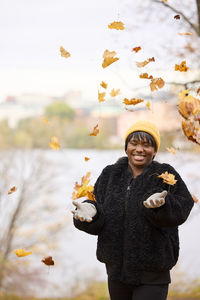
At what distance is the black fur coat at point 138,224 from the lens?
6.20 feet

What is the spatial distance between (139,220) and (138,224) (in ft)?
0.06

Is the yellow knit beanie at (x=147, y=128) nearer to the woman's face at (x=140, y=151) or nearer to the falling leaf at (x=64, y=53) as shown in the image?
the woman's face at (x=140, y=151)

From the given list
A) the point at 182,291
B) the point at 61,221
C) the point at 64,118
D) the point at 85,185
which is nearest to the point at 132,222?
the point at 85,185

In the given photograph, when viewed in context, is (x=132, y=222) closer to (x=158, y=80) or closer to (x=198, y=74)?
(x=158, y=80)

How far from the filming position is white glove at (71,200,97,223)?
1904mm

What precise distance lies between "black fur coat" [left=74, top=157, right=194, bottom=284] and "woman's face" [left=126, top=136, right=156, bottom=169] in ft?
0.13

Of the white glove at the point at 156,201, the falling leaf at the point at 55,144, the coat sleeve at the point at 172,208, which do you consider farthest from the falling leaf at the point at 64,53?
the white glove at the point at 156,201

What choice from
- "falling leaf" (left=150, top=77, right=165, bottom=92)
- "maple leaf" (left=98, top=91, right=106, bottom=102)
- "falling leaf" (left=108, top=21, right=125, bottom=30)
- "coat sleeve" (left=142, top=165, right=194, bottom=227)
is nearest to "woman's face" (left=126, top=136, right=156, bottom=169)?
"coat sleeve" (left=142, top=165, right=194, bottom=227)

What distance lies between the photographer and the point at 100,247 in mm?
2039

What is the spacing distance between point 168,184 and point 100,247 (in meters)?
0.47

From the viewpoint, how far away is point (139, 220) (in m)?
1.93

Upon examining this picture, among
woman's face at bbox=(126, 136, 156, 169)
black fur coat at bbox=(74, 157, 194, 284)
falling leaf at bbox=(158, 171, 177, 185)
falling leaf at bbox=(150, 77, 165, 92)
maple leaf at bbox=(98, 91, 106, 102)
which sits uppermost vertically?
falling leaf at bbox=(150, 77, 165, 92)

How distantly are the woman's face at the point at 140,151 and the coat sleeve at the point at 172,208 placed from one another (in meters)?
0.12

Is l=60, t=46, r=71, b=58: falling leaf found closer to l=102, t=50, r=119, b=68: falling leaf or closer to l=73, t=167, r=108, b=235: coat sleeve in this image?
l=102, t=50, r=119, b=68: falling leaf
